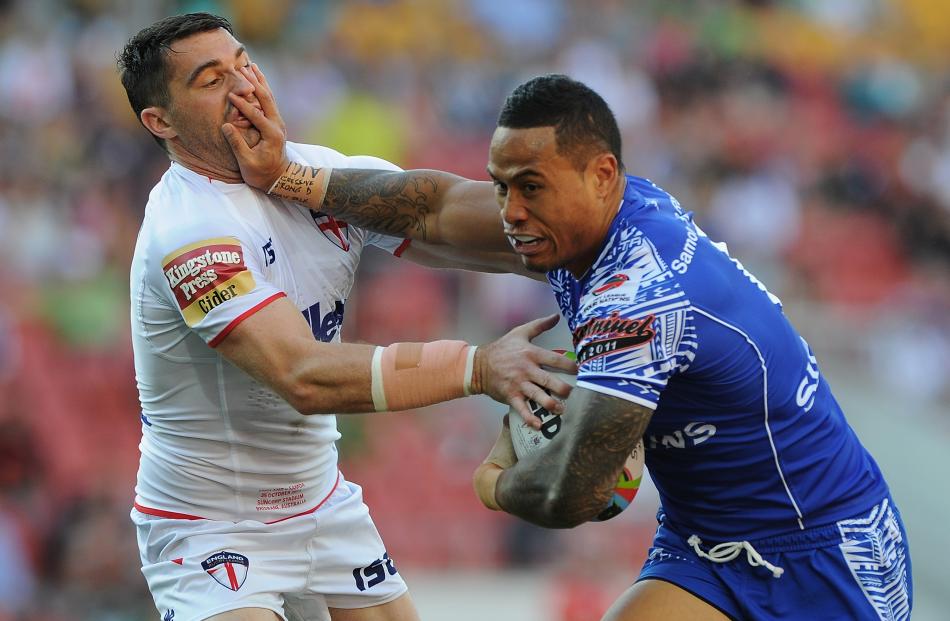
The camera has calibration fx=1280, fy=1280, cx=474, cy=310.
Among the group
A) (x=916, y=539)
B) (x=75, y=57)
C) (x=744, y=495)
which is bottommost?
(x=916, y=539)

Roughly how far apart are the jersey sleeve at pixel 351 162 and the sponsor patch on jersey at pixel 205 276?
73cm

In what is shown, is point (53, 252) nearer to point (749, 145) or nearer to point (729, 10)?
point (749, 145)

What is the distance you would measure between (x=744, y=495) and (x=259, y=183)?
214 centimetres

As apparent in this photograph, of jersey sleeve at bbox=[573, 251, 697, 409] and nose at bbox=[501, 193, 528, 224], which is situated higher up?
nose at bbox=[501, 193, 528, 224]

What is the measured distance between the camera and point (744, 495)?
4348 mm

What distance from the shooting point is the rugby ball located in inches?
164

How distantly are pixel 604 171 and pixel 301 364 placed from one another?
1209 mm

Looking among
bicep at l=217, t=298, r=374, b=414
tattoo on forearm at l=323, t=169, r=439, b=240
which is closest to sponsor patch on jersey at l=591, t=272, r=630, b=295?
bicep at l=217, t=298, r=374, b=414

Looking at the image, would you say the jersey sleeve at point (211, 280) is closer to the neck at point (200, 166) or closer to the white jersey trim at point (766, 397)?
the neck at point (200, 166)

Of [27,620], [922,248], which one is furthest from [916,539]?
[27,620]

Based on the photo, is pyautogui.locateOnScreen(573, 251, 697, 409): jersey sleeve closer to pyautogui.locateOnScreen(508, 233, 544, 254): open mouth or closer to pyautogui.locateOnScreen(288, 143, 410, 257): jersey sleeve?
pyautogui.locateOnScreen(508, 233, 544, 254): open mouth

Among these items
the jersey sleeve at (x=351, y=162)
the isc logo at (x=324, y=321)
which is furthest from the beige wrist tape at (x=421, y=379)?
the jersey sleeve at (x=351, y=162)

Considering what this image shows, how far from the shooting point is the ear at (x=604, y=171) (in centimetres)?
417

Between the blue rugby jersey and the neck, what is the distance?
1.33m
